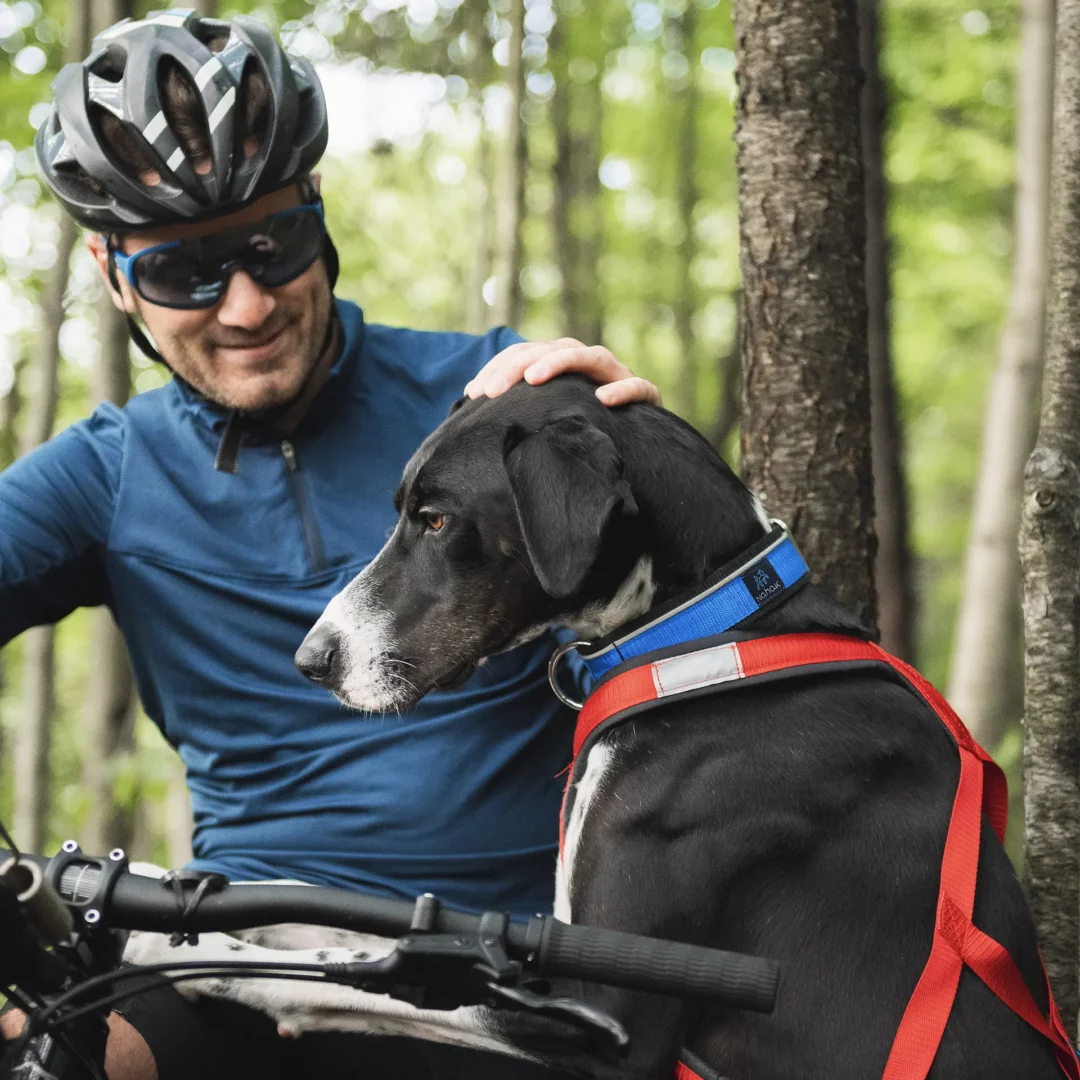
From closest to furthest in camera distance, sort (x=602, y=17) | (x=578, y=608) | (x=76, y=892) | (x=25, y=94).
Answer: (x=76, y=892), (x=578, y=608), (x=25, y=94), (x=602, y=17)

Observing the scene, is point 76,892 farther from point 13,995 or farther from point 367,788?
point 367,788

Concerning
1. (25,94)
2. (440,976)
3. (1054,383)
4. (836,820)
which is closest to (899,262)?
(25,94)

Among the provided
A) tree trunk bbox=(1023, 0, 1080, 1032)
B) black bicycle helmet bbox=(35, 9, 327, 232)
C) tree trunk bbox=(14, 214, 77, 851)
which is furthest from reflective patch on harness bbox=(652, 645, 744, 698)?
tree trunk bbox=(14, 214, 77, 851)

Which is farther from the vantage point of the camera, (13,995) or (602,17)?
(602,17)

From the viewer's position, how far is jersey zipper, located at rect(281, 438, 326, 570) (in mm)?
3205

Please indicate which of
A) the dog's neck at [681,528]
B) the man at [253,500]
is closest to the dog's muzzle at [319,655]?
the man at [253,500]

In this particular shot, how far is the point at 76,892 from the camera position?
1.74m

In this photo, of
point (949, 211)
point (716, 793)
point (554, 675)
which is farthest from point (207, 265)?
point (949, 211)

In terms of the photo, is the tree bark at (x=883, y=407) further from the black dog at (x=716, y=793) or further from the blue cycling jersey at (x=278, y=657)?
the black dog at (x=716, y=793)

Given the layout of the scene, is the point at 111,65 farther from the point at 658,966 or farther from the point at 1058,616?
the point at 658,966

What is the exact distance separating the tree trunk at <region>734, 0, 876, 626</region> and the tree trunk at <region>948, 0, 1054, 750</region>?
2681 millimetres

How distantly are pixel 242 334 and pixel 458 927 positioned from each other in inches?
82.6

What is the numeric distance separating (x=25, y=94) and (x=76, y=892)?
7.09m

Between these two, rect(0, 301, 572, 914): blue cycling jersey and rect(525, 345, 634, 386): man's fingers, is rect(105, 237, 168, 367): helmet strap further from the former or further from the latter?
rect(525, 345, 634, 386): man's fingers
